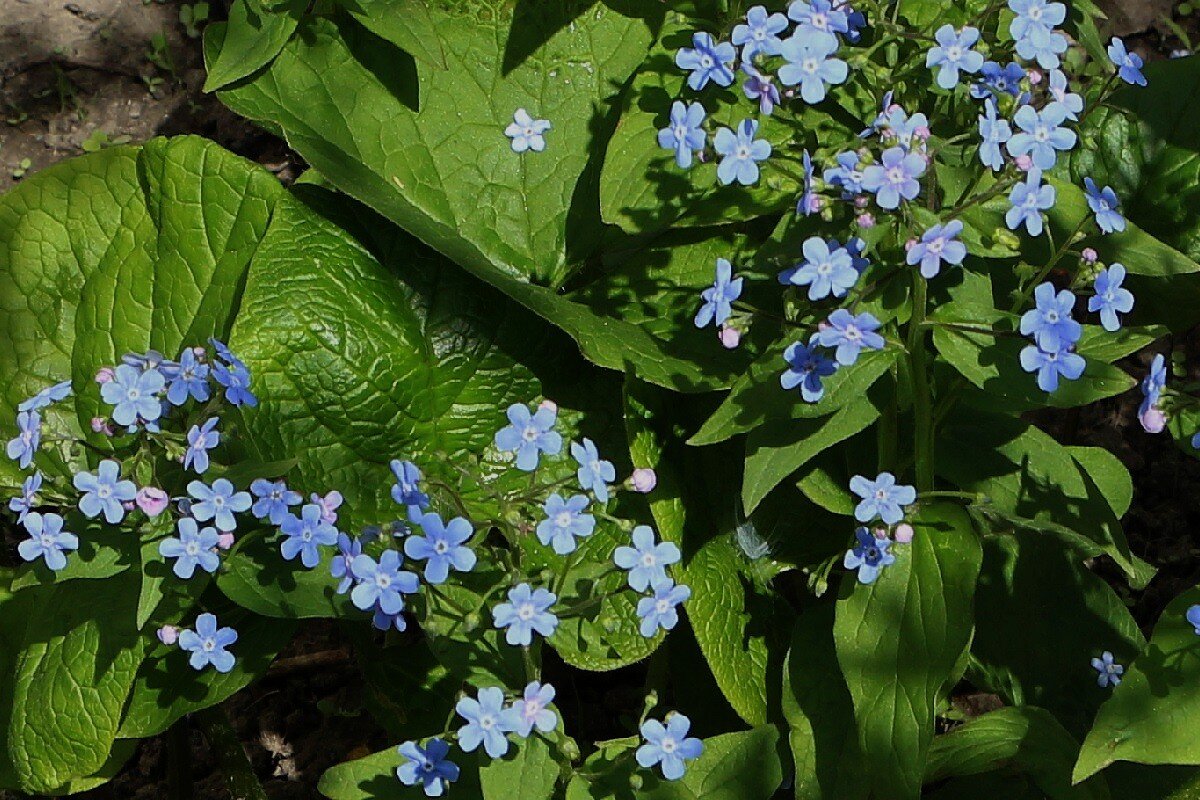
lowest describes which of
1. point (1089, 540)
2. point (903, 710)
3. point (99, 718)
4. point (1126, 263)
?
point (99, 718)

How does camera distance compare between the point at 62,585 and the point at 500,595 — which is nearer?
the point at 500,595

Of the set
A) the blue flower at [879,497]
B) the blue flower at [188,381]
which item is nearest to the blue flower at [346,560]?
the blue flower at [188,381]

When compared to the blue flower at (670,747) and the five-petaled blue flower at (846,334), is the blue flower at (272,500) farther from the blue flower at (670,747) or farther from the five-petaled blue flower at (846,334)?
the five-petaled blue flower at (846,334)

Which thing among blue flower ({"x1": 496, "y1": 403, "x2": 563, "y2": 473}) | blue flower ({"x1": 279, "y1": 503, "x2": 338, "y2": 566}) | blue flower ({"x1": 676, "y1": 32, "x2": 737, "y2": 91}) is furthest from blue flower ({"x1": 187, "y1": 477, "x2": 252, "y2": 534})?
blue flower ({"x1": 676, "y1": 32, "x2": 737, "y2": 91})

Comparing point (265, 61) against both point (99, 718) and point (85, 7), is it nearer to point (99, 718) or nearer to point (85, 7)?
point (99, 718)

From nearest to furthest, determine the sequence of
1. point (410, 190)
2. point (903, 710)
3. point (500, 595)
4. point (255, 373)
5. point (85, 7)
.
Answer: point (903, 710), point (500, 595), point (255, 373), point (410, 190), point (85, 7)

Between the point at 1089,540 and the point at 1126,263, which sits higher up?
the point at 1126,263

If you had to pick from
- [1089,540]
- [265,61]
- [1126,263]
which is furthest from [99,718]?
[1126,263]

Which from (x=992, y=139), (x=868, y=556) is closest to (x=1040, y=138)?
(x=992, y=139)
